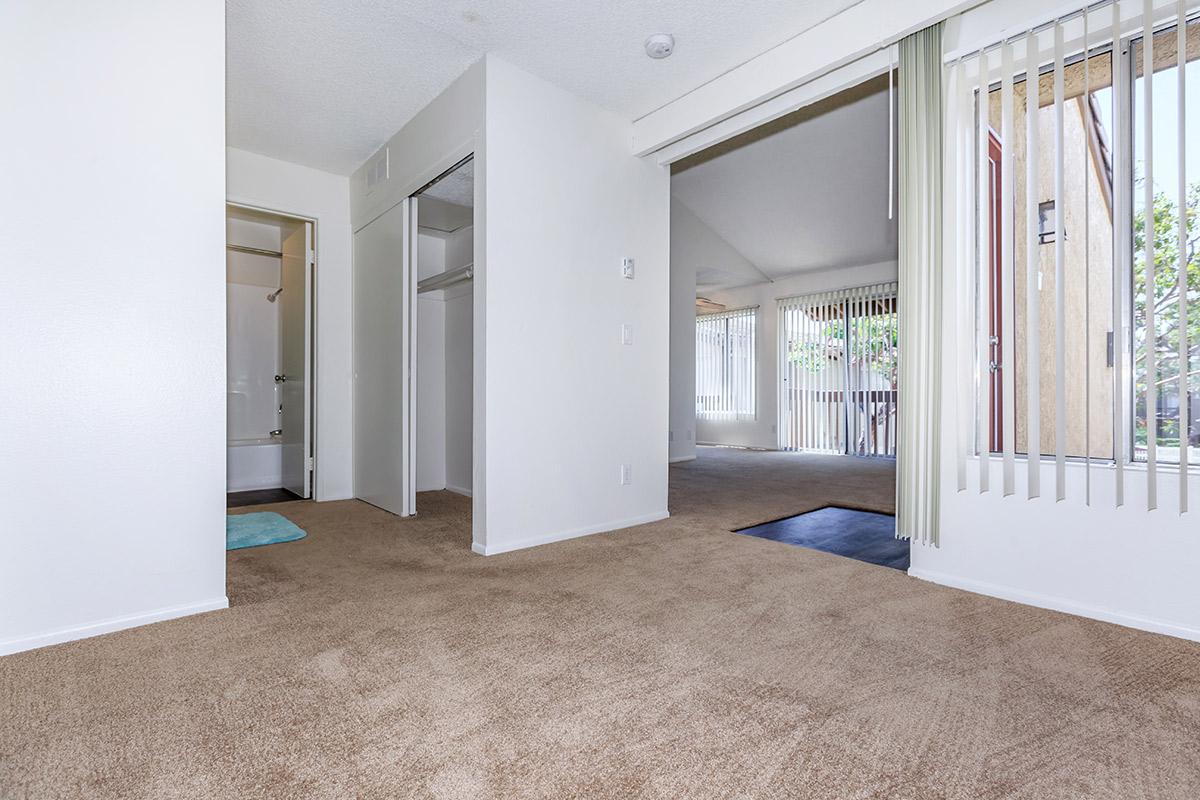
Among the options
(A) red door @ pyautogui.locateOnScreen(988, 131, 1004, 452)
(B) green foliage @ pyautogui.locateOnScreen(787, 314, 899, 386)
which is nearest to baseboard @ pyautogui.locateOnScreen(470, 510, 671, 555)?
(A) red door @ pyautogui.locateOnScreen(988, 131, 1004, 452)

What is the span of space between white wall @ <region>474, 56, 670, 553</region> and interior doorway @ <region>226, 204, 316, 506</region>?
7.14 ft

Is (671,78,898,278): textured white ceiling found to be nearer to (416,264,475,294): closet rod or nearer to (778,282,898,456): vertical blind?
(778,282,898,456): vertical blind

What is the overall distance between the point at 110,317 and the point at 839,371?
8.01 meters

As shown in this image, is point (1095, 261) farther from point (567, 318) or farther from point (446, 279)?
point (446, 279)

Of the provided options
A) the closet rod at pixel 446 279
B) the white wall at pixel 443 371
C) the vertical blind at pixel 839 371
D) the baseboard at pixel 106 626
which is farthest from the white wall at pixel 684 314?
the baseboard at pixel 106 626

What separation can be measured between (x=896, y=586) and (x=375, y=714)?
2058mm

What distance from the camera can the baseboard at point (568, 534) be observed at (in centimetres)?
302

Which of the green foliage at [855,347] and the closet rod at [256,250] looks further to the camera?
the green foliage at [855,347]

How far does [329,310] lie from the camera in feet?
14.6

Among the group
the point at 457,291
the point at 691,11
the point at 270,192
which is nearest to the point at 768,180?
the point at 457,291

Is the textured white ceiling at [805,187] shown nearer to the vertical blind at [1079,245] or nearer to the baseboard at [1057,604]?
the vertical blind at [1079,245]

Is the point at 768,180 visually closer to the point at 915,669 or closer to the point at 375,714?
the point at 915,669

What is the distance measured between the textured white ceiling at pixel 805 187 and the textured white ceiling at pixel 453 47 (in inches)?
61.2

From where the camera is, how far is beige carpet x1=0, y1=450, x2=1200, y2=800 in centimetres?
123
